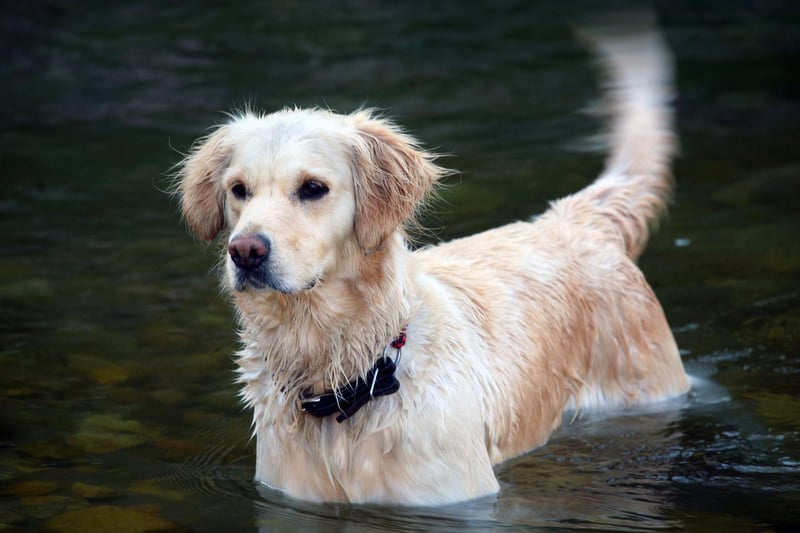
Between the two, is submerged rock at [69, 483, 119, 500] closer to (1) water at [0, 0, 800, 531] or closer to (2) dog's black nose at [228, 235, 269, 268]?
(1) water at [0, 0, 800, 531]

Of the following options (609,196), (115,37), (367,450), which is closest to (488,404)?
(367,450)

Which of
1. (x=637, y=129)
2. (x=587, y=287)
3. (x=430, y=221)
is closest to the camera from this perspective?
(x=587, y=287)

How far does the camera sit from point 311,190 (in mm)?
4711

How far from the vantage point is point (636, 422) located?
241 inches

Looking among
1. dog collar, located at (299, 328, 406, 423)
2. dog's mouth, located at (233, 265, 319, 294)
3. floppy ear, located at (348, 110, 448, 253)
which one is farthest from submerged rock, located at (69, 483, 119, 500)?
floppy ear, located at (348, 110, 448, 253)

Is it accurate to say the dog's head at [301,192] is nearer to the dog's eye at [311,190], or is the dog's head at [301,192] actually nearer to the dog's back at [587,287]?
the dog's eye at [311,190]

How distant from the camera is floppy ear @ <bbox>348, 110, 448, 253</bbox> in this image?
15.8 feet

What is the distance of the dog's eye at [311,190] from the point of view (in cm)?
468

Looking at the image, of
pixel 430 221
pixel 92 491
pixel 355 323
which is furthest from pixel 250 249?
pixel 430 221

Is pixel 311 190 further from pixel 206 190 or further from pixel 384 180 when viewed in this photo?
pixel 206 190

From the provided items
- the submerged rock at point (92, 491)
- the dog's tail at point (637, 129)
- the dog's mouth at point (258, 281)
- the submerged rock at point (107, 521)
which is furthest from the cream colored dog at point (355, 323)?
the dog's tail at point (637, 129)

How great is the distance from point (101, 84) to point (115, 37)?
1.81m

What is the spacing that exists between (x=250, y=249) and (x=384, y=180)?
0.75 meters

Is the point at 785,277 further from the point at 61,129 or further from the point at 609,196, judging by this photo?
the point at 61,129
